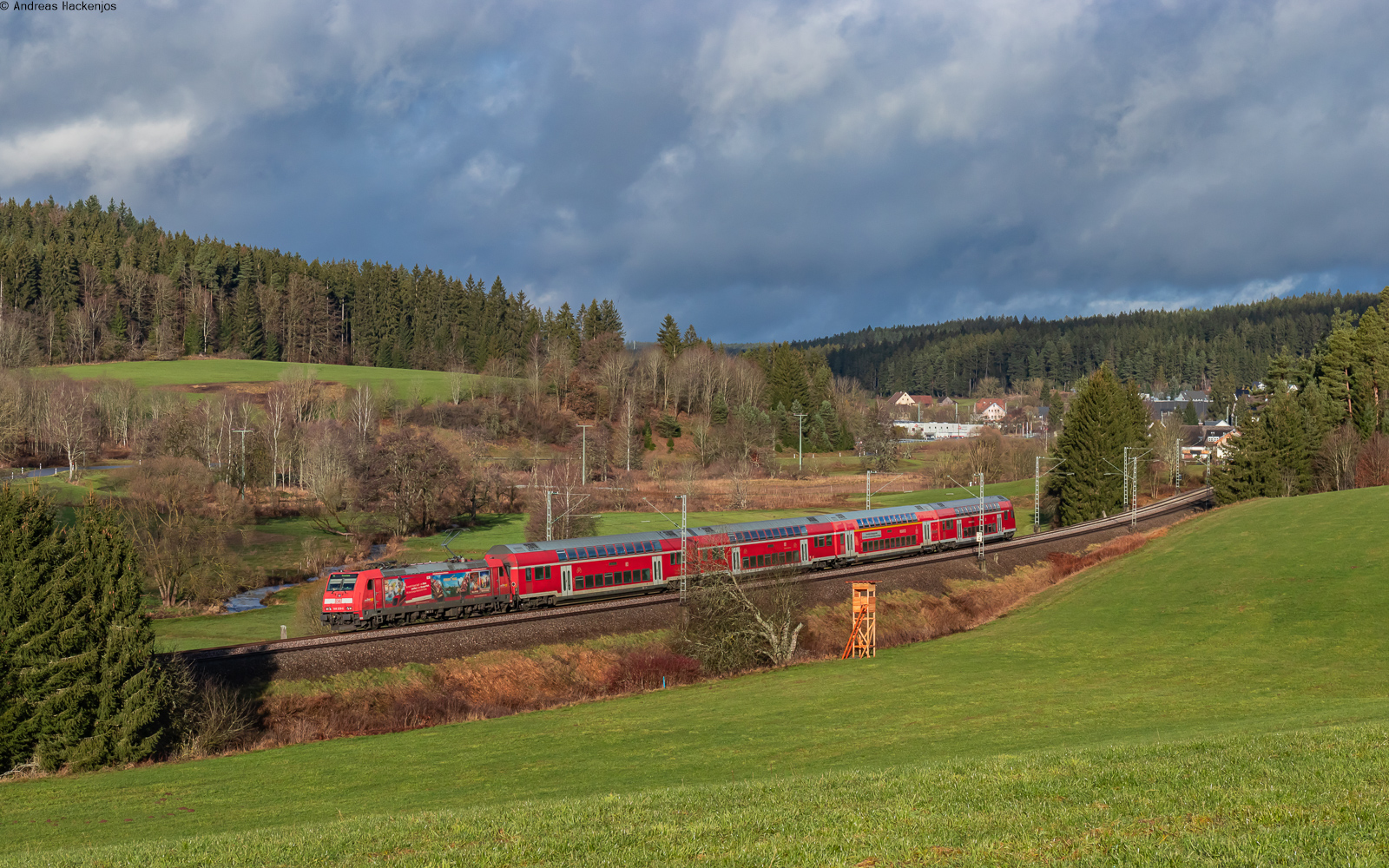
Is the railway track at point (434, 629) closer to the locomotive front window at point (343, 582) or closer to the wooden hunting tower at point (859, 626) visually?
the locomotive front window at point (343, 582)

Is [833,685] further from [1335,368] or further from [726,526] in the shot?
[1335,368]

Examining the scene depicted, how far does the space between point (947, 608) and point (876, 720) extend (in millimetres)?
35387

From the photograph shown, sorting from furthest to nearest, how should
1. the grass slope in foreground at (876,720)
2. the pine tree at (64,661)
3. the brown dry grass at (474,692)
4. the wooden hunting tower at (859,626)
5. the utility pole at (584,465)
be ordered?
1. the utility pole at (584,465)
2. the wooden hunting tower at (859,626)
3. the brown dry grass at (474,692)
4. the pine tree at (64,661)
5. the grass slope in foreground at (876,720)

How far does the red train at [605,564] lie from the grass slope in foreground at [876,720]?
13187 millimetres

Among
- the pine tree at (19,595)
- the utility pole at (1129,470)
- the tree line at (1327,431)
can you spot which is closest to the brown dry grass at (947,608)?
the utility pole at (1129,470)

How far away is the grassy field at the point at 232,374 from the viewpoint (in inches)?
6506

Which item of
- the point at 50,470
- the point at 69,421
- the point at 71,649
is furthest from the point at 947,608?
the point at 69,421

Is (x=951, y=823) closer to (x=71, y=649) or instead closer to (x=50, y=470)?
(x=71, y=649)

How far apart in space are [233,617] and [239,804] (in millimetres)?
44341

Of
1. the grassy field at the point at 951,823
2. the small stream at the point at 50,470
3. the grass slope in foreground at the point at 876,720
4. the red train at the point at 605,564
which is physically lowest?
the grass slope in foreground at the point at 876,720

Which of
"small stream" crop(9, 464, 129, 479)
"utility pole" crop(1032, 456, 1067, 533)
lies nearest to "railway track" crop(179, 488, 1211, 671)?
"utility pole" crop(1032, 456, 1067, 533)

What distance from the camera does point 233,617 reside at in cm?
6719

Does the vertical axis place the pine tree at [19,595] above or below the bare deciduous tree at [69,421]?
below

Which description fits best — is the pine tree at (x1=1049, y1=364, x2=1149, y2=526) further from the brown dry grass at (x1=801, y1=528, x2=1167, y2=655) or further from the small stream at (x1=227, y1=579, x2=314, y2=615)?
the small stream at (x1=227, y1=579, x2=314, y2=615)
